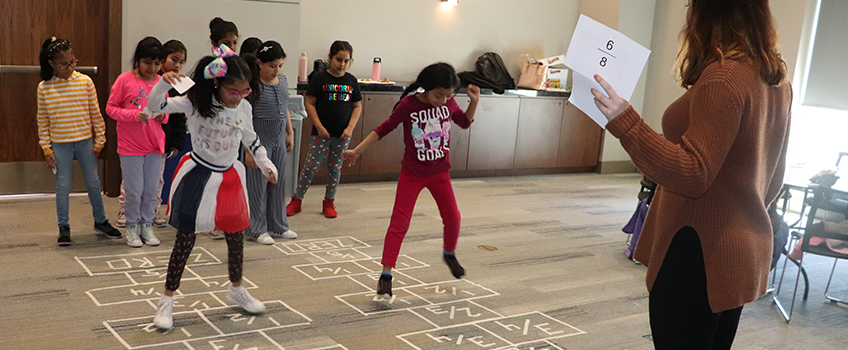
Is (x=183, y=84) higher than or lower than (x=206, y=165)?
higher

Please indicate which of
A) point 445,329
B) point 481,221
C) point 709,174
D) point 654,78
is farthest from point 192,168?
point 654,78

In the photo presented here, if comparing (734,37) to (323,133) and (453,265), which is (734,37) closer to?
(453,265)

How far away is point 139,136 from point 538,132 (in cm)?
498

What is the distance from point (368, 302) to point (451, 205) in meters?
0.67

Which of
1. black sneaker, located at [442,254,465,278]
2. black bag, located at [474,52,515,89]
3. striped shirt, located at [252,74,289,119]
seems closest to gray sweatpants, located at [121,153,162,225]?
striped shirt, located at [252,74,289,119]

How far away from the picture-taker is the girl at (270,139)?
4.47 m

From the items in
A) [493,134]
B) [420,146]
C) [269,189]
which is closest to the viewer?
[420,146]

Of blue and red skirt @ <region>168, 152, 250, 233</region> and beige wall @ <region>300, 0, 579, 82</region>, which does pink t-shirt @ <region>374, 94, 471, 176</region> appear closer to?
blue and red skirt @ <region>168, 152, 250, 233</region>

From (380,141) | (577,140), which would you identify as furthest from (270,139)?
(577,140)

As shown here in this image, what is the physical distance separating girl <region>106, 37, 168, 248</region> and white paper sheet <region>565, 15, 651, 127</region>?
3225 millimetres

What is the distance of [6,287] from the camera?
3574mm

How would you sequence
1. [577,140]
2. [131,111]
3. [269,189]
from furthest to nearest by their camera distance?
[577,140] < [269,189] < [131,111]

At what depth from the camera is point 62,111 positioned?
13.8 feet

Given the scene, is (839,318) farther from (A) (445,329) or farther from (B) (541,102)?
(B) (541,102)
